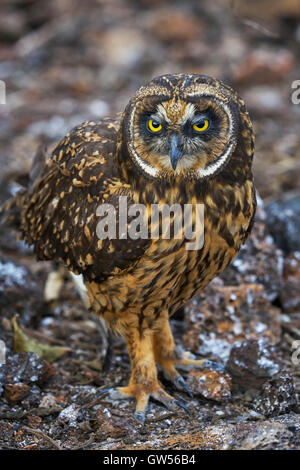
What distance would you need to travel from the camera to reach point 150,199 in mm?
3678

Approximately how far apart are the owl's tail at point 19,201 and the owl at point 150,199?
12.0 inches

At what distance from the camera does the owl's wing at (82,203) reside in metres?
3.80

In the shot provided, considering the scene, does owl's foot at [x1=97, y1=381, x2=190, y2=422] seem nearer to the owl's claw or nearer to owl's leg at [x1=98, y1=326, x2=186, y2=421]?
owl's leg at [x1=98, y1=326, x2=186, y2=421]

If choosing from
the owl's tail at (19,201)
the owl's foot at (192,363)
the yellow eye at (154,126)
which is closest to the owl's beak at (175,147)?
the yellow eye at (154,126)

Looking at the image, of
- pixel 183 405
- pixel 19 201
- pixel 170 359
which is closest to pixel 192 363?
pixel 170 359

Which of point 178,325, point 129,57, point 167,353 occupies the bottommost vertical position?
point 167,353

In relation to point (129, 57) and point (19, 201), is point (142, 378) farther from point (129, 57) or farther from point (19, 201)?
point (129, 57)

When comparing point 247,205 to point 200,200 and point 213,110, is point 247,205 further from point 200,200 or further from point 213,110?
point 213,110

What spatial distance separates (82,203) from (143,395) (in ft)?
4.57

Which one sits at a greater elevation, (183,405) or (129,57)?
(129,57)

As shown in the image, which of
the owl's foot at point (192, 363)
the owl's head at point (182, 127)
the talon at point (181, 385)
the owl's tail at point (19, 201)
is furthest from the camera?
the owl's tail at point (19, 201)

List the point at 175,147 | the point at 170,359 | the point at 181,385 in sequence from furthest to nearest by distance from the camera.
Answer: the point at 170,359, the point at 181,385, the point at 175,147

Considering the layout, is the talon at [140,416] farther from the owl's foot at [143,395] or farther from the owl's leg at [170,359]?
the owl's leg at [170,359]

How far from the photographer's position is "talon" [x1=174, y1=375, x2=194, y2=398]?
4383mm
